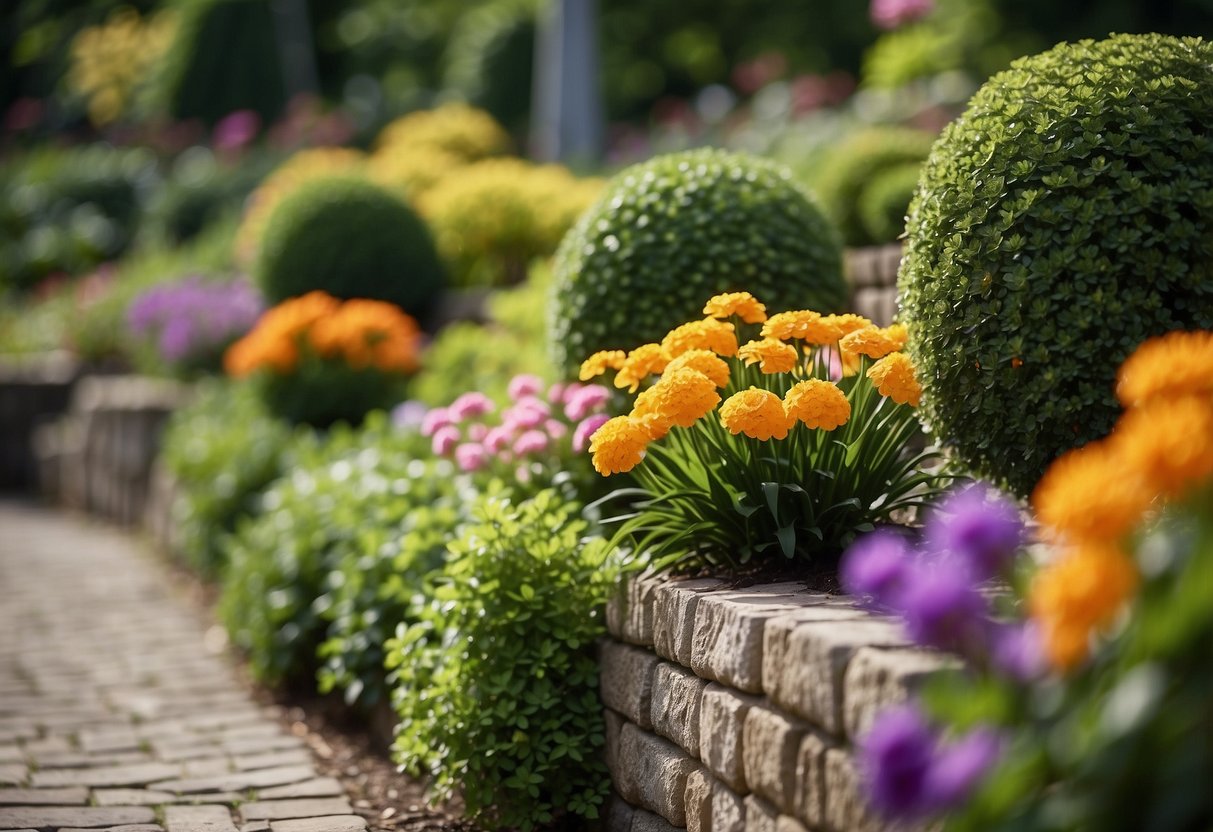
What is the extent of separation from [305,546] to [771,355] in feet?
8.94

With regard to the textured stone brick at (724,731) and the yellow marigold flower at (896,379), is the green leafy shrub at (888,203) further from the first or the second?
the textured stone brick at (724,731)

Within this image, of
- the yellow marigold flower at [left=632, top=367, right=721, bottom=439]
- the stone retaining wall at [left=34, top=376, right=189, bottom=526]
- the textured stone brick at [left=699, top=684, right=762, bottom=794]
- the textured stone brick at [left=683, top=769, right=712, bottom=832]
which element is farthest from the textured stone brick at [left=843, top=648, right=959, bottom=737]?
the stone retaining wall at [left=34, top=376, right=189, bottom=526]

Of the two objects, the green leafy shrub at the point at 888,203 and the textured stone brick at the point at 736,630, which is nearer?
the textured stone brick at the point at 736,630

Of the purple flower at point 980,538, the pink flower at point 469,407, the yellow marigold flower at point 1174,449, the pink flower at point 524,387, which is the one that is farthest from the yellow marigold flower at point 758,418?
the pink flower at point 469,407

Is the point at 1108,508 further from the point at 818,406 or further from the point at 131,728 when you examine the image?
the point at 131,728

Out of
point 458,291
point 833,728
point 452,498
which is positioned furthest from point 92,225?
point 833,728

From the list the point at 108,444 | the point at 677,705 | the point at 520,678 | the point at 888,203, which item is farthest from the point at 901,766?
the point at 108,444

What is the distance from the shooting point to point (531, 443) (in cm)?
437

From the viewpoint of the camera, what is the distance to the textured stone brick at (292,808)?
378cm

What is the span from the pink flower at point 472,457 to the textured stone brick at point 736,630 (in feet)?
5.22

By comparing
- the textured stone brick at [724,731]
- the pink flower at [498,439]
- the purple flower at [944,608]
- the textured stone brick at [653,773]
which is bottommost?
the textured stone brick at [653,773]

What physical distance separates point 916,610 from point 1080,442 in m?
1.62

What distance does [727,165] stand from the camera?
4.96 meters

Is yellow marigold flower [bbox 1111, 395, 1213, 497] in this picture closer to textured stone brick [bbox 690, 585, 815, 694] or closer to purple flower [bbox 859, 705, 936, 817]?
purple flower [bbox 859, 705, 936, 817]
